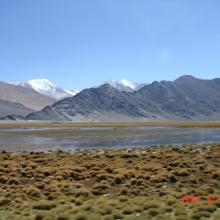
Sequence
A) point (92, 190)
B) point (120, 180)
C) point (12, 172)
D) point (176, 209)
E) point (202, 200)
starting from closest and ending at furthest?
point (176, 209)
point (202, 200)
point (92, 190)
point (120, 180)
point (12, 172)

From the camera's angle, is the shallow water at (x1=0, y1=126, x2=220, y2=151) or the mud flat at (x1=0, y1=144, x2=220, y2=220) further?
the shallow water at (x1=0, y1=126, x2=220, y2=151)

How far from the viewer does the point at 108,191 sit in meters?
21.1

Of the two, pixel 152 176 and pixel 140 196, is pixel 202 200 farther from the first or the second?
pixel 152 176

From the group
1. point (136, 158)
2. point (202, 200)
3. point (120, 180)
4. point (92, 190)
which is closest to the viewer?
point (202, 200)

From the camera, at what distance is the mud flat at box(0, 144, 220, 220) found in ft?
50.0

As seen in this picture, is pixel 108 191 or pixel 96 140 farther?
pixel 96 140

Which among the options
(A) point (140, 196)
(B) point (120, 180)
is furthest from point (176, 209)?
(B) point (120, 180)

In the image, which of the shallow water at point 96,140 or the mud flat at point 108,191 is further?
the shallow water at point 96,140

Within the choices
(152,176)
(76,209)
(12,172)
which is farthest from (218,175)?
(12,172)

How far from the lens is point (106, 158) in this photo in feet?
121

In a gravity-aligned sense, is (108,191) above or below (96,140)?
below

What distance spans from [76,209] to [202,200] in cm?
550

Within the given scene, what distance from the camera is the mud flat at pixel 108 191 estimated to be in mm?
15242

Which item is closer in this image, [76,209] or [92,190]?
[76,209]
